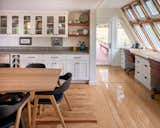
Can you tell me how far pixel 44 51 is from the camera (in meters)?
7.23

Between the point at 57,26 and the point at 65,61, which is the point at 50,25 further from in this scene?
the point at 65,61

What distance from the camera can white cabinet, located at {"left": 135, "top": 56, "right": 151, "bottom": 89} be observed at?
6.28 meters

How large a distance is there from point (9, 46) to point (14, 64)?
811 millimetres

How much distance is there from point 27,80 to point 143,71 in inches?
150

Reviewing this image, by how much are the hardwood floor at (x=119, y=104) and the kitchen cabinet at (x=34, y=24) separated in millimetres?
1646

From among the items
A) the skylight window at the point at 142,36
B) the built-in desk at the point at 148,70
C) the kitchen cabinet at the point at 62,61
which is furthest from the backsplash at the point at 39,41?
the skylight window at the point at 142,36

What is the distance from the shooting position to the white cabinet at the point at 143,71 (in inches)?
247

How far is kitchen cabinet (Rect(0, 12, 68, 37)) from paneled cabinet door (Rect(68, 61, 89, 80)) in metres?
0.87

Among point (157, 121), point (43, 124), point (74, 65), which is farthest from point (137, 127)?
point (74, 65)

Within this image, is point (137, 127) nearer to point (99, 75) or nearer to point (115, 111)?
point (115, 111)

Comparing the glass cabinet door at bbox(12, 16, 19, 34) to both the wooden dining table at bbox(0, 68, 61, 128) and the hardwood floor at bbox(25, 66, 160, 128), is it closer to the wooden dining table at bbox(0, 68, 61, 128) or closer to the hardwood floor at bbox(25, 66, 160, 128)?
the hardwood floor at bbox(25, 66, 160, 128)

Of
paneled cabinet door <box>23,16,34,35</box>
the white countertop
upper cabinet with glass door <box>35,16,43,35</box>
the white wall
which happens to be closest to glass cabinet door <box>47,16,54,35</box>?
upper cabinet with glass door <box>35,16,43,35</box>

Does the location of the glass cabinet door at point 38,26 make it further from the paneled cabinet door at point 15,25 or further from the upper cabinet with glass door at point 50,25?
the paneled cabinet door at point 15,25

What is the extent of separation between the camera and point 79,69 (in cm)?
686
